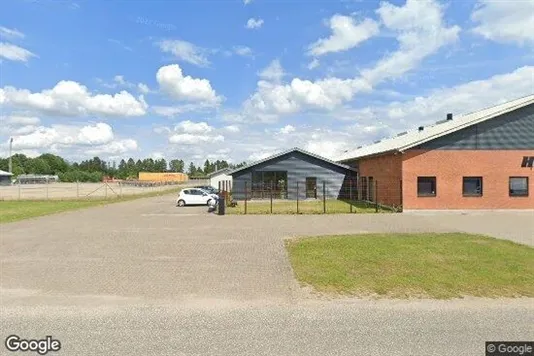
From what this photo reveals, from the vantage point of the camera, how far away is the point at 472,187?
23281mm

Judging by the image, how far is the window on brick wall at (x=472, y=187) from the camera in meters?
23.2

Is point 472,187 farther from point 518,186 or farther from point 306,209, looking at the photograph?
point 306,209

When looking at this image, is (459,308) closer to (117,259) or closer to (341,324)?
(341,324)

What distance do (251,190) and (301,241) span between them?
20.6 metres

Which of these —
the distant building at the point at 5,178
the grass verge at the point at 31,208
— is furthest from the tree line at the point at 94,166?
the grass verge at the point at 31,208

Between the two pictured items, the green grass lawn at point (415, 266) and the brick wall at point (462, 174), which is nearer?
the green grass lawn at point (415, 266)

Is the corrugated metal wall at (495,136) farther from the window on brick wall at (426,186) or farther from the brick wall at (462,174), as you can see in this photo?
the window on brick wall at (426,186)

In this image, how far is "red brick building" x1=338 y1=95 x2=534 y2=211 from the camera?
23.0 metres

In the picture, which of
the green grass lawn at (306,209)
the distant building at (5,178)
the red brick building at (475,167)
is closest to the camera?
the red brick building at (475,167)

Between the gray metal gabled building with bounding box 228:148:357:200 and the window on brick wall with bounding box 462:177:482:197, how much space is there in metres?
12.0

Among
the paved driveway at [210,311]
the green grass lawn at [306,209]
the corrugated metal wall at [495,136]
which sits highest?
the corrugated metal wall at [495,136]

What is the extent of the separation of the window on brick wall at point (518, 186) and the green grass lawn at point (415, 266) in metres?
12.6

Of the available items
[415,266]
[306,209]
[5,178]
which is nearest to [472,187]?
[306,209]

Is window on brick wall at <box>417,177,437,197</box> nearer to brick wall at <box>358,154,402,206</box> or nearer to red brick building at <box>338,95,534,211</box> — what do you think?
red brick building at <box>338,95,534,211</box>
